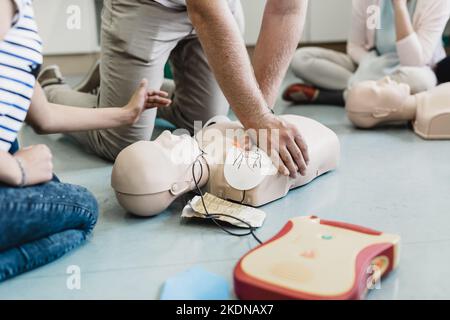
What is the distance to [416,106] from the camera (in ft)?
5.16

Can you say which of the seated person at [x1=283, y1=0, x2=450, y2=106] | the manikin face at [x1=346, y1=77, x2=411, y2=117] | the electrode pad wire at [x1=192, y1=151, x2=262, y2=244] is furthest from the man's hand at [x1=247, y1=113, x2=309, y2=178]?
the seated person at [x1=283, y1=0, x2=450, y2=106]

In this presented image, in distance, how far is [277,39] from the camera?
4.21ft

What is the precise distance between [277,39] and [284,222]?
17.9 inches

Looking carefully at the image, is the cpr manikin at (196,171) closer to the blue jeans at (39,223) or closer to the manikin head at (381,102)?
the blue jeans at (39,223)

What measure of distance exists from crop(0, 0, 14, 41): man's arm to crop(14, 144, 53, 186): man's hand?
0.69 ft

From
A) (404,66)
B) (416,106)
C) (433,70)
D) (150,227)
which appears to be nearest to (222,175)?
(150,227)

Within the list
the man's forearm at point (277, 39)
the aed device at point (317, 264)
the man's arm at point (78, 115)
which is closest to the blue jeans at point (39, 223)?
the man's arm at point (78, 115)

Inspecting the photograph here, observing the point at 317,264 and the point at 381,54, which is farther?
the point at 381,54

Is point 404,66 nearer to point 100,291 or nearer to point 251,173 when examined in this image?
point 251,173

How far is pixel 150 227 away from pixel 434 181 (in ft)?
1.98

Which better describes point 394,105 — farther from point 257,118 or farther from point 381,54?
point 257,118

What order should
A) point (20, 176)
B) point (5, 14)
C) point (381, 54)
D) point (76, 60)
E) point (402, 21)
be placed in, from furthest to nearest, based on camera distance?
point (76, 60)
point (381, 54)
point (402, 21)
point (20, 176)
point (5, 14)

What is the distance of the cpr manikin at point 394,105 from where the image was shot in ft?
4.98

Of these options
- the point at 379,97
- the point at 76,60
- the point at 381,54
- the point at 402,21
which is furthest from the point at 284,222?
the point at 76,60
